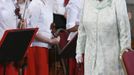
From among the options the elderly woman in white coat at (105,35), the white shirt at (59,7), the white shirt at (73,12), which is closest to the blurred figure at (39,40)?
the white shirt at (73,12)

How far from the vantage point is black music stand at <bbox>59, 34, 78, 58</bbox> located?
5027 mm

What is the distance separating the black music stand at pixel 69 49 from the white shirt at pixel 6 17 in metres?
0.60

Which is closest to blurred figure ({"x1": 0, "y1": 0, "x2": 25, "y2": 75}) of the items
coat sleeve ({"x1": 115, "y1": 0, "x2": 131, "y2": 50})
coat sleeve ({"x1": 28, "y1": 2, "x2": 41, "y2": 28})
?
coat sleeve ({"x1": 28, "y1": 2, "x2": 41, "y2": 28})

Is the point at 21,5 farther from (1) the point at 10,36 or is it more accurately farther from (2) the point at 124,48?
(2) the point at 124,48

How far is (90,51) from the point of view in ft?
13.3

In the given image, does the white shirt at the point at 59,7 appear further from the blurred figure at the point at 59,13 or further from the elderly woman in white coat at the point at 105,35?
the elderly woman in white coat at the point at 105,35

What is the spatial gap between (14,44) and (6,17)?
0.72 metres

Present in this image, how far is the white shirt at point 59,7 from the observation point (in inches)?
247

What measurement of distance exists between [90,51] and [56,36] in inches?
54.7

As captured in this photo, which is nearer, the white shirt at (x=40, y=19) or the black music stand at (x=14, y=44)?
the black music stand at (x=14, y=44)


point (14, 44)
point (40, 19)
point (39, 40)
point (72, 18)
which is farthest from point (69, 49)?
point (72, 18)

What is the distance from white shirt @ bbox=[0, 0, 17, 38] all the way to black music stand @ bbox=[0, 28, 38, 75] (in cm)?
55

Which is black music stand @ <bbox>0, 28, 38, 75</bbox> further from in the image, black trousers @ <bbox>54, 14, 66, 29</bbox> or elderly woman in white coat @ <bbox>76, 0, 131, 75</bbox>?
black trousers @ <bbox>54, 14, 66, 29</bbox>

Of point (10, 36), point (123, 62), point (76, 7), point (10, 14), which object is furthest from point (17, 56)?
point (76, 7)
